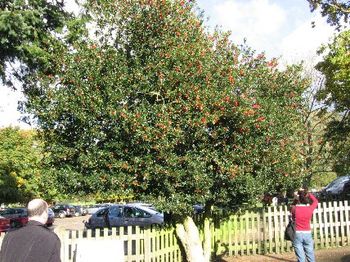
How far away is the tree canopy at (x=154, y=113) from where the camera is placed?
9422 millimetres

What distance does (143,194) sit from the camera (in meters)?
9.91

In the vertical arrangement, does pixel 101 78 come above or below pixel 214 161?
above

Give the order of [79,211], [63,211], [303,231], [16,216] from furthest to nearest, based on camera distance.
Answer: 1. [79,211]
2. [63,211]
3. [16,216]
4. [303,231]

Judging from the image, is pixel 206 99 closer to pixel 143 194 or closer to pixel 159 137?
pixel 159 137

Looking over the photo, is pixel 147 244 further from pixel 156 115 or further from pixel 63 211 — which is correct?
pixel 63 211

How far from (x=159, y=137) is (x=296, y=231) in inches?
127

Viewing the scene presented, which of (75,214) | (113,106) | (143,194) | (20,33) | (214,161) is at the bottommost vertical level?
(75,214)

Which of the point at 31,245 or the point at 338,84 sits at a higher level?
the point at 338,84

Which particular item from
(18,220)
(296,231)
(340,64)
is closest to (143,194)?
(296,231)

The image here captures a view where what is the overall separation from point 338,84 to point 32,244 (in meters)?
17.9

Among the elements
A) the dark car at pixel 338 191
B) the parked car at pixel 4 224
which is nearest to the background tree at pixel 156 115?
the dark car at pixel 338 191

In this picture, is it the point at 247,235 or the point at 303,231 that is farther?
the point at 247,235

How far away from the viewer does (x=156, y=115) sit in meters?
9.35

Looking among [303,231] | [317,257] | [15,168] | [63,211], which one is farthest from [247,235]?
[63,211]
